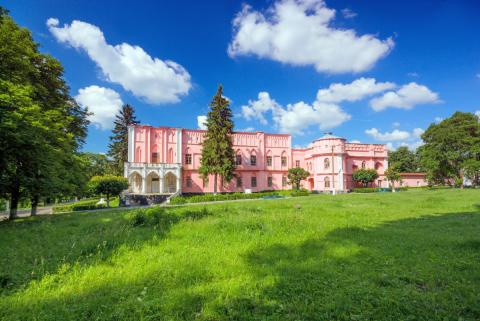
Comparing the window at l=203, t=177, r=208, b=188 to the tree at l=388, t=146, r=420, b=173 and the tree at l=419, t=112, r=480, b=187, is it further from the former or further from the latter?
the tree at l=388, t=146, r=420, b=173

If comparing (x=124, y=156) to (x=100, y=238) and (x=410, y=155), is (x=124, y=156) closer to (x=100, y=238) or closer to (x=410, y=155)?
(x=100, y=238)

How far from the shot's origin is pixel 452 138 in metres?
34.5

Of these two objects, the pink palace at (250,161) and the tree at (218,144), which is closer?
the tree at (218,144)

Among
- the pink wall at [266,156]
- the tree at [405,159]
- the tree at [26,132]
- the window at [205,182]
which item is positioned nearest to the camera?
the tree at [26,132]

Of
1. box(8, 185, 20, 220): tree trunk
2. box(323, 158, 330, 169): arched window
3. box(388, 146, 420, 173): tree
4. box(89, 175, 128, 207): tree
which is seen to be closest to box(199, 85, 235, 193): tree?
box(89, 175, 128, 207): tree

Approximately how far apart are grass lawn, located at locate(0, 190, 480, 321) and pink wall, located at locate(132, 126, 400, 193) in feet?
95.0

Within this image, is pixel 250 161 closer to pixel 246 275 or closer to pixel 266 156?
pixel 266 156

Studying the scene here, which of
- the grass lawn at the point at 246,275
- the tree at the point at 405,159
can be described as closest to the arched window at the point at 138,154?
the grass lawn at the point at 246,275

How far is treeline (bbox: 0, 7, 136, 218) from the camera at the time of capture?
371 inches

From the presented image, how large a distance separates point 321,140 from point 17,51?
37.9 metres

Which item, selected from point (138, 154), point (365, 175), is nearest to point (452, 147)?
point (365, 175)

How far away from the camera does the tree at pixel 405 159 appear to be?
54906 mm

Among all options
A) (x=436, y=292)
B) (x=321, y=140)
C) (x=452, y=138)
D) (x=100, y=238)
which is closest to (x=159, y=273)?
(x=100, y=238)

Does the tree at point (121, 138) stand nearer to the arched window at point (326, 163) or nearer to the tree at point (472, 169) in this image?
the arched window at point (326, 163)
